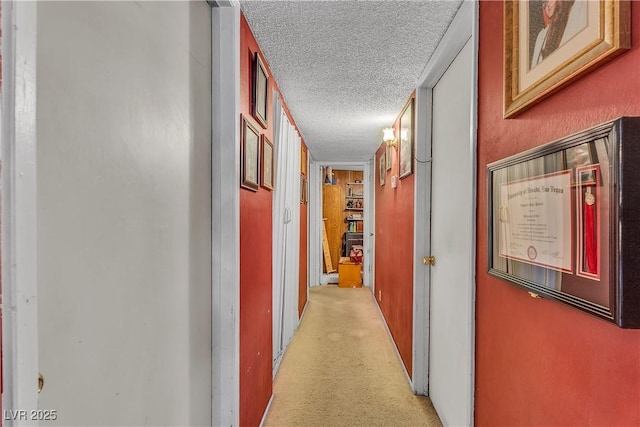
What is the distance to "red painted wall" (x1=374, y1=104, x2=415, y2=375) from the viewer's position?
2656mm

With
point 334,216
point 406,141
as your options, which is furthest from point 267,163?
point 334,216

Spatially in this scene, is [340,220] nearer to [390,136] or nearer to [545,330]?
[390,136]

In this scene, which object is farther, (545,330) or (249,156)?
(249,156)

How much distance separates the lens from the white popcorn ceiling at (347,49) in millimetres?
1512

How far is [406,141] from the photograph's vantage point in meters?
2.69

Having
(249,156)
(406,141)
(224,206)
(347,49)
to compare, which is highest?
(347,49)

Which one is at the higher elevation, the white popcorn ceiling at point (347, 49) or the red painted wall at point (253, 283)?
the white popcorn ceiling at point (347, 49)

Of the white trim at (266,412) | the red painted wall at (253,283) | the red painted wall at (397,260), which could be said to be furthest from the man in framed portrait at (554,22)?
the white trim at (266,412)

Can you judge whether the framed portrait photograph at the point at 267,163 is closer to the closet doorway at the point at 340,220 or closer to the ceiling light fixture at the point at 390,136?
the ceiling light fixture at the point at 390,136

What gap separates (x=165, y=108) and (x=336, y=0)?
94 centimetres

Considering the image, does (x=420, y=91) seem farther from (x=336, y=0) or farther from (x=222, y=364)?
(x=222, y=364)

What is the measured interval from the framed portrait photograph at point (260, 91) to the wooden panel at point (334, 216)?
499 centimetres

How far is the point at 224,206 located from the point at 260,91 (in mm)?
809

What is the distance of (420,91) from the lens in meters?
2.36
